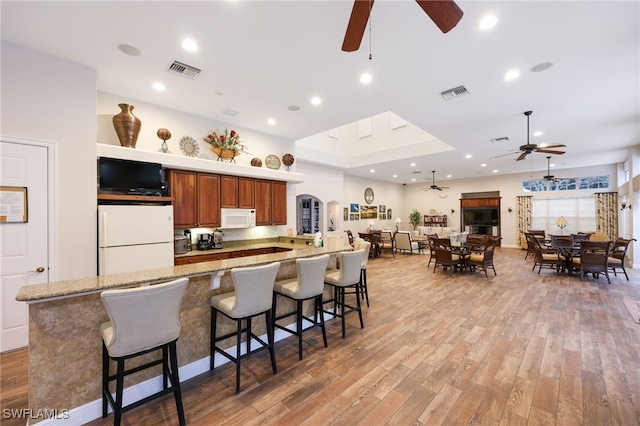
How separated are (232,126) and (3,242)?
11.9ft

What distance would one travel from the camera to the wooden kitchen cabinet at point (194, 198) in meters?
4.42

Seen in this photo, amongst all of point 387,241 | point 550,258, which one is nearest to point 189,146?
point 387,241

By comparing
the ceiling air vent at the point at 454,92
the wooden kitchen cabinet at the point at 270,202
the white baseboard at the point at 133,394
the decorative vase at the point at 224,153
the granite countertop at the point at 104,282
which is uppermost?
the ceiling air vent at the point at 454,92

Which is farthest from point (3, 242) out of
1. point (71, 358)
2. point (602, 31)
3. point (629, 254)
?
point (629, 254)

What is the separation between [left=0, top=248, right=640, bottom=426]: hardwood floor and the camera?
2.06 meters

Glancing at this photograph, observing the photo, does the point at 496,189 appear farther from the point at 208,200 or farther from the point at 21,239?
the point at 21,239

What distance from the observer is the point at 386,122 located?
28.9 ft

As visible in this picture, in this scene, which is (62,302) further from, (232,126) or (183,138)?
(232,126)

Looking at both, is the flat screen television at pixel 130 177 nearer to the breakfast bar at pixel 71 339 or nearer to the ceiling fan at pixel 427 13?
the breakfast bar at pixel 71 339

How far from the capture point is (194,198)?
4.62 meters

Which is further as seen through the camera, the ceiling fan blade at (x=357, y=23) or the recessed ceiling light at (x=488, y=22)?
the recessed ceiling light at (x=488, y=22)

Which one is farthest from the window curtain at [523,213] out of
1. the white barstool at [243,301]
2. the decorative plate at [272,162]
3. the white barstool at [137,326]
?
the white barstool at [137,326]

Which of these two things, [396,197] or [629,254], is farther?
[396,197]

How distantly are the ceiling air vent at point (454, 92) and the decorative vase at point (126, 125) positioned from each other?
15.1ft
